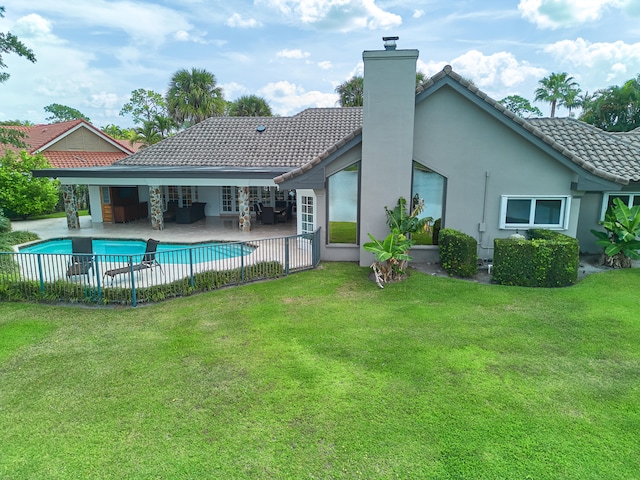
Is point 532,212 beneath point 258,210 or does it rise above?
above

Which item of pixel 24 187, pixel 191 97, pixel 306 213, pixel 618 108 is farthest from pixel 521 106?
pixel 24 187

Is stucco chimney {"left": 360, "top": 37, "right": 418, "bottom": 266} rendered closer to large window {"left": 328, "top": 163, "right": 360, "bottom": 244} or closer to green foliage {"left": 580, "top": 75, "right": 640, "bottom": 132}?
large window {"left": 328, "top": 163, "right": 360, "bottom": 244}

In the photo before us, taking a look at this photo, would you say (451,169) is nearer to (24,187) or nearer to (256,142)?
(256,142)

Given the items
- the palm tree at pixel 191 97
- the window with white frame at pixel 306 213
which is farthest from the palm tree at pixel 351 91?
the window with white frame at pixel 306 213

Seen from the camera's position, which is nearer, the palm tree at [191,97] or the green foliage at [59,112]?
the palm tree at [191,97]

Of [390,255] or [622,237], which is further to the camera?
[622,237]

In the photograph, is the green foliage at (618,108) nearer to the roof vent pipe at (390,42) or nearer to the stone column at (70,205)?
the roof vent pipe at (390,42)
